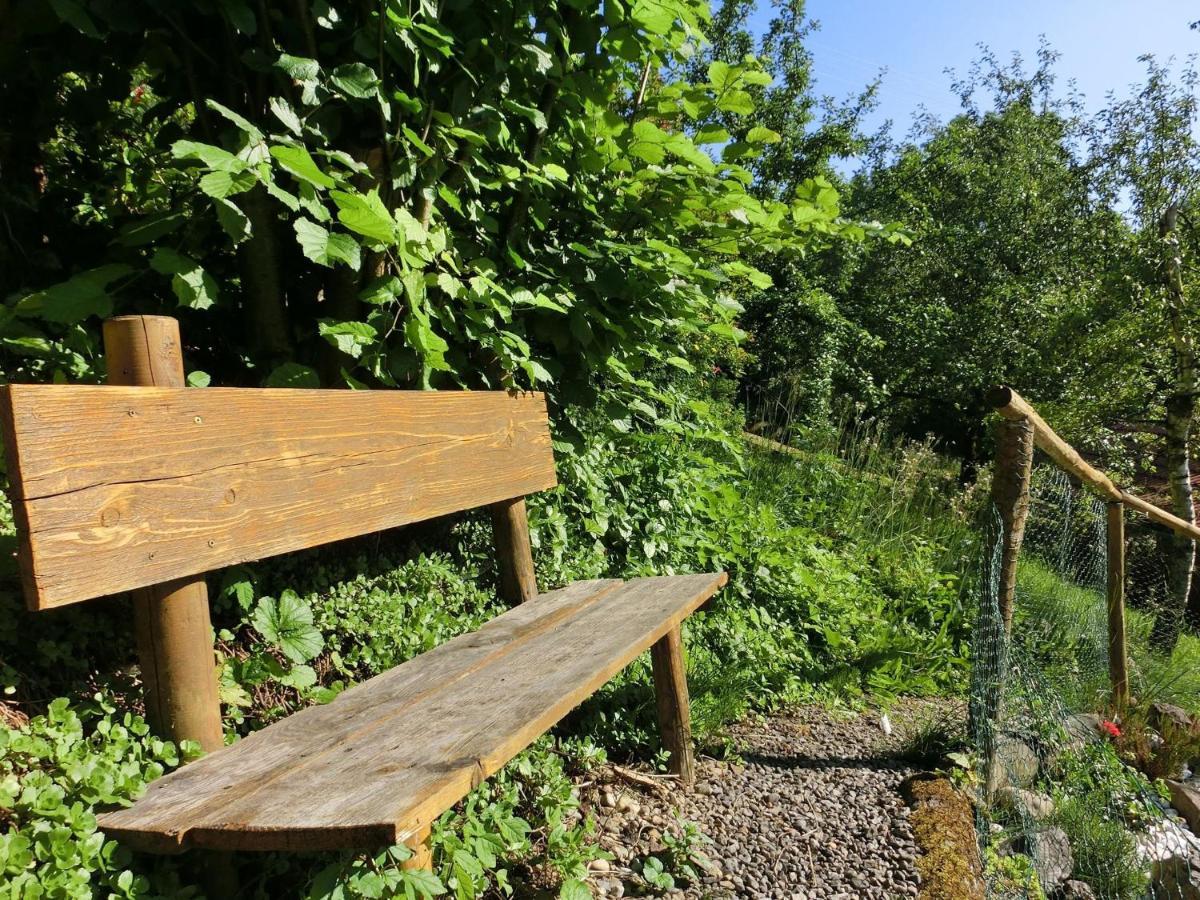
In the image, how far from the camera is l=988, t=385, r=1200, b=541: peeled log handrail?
320 centimetres

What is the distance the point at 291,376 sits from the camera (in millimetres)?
2195

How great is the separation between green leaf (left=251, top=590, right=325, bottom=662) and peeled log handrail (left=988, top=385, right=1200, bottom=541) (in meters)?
2.54

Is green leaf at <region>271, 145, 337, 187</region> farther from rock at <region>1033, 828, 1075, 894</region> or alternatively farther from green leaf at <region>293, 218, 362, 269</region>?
rock at <region>1033, 828, 1075, 894</region>

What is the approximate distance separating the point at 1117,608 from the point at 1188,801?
0.95 meters

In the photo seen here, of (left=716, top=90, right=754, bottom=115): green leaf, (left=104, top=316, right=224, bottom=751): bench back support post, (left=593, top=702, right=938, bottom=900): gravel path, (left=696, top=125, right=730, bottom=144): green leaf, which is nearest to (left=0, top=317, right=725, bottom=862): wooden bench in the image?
(left=104, top=316, right=224, bottom=751): bench back support post

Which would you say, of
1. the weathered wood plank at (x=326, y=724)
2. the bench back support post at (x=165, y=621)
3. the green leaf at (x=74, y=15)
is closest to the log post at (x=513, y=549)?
the weathered wood plank at (x=326, y=724)

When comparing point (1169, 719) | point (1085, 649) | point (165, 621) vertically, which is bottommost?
point (1169, 719)

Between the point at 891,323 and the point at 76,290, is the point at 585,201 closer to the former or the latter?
the point at 76,290

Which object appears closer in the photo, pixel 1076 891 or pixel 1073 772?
pixel 1076 891

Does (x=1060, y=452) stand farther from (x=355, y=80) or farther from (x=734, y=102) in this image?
(x=355, y=80)

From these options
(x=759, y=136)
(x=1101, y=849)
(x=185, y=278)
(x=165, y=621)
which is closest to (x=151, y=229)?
(x=185, y=278)

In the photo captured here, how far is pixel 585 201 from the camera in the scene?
120 inches

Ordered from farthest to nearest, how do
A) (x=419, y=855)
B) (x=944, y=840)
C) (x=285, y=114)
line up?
1. (x=944, y=840)
2. (x=285, y=114)
3. (x=419, y=855)

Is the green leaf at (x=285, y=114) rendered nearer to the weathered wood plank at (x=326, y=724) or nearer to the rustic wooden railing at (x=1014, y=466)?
the weathered wood plank at (x=326, y=724)
